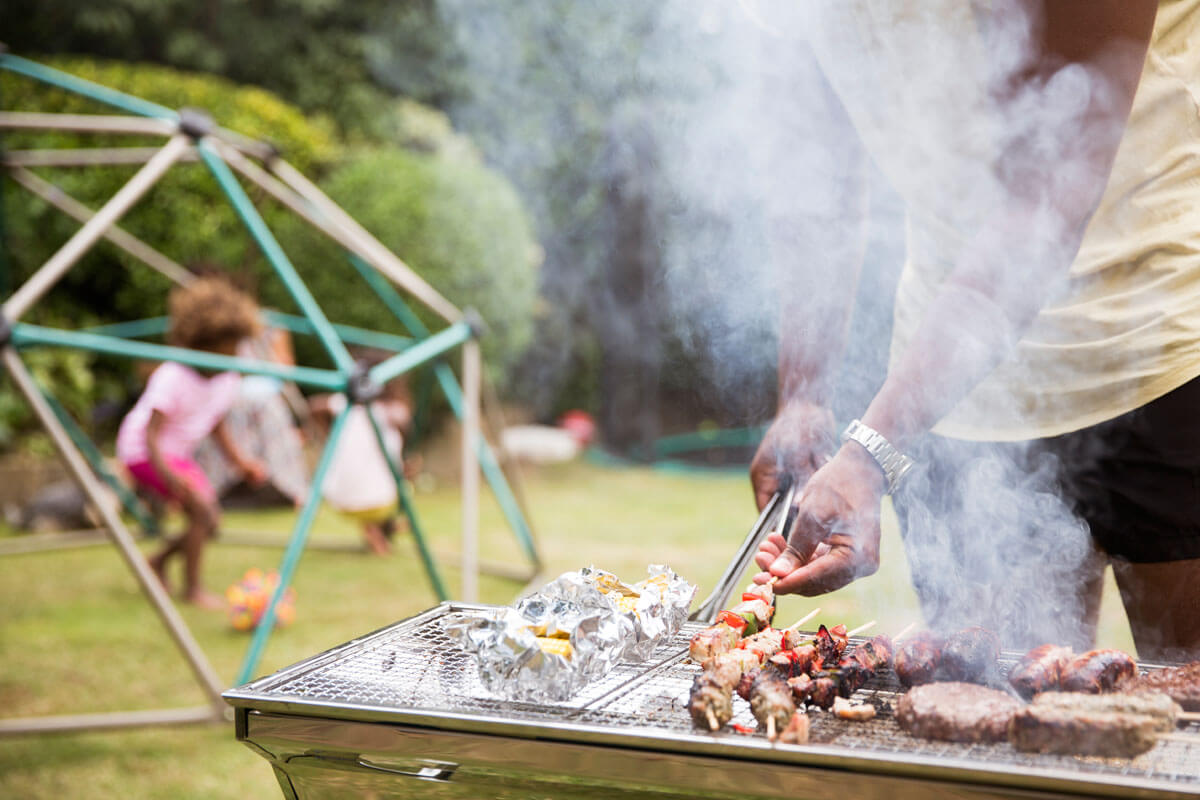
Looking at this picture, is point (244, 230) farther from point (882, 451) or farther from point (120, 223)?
point (882, 451)

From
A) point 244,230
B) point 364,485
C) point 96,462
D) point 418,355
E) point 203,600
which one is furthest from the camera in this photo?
point 244,230

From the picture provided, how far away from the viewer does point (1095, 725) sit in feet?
4.08

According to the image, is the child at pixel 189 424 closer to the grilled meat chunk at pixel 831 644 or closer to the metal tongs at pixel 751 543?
the metal tongs at pixel 751 543

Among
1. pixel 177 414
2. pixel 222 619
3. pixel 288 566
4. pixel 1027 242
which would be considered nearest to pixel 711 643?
pixel 1027 242

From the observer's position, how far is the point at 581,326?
475 inches

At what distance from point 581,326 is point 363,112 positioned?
376cm

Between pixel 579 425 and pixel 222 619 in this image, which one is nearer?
pixel 222 619

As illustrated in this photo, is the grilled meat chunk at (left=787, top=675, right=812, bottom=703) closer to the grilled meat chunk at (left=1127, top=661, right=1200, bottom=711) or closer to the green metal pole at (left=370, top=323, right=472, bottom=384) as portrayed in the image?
the grilled meat chunk at (left=1127, top=661, right=1200, bottom=711)

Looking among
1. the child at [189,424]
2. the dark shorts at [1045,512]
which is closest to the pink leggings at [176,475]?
the child at [189,424]

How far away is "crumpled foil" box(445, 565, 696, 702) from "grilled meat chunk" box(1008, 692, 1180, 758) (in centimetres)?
59

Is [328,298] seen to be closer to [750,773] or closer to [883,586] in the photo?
[883,586]

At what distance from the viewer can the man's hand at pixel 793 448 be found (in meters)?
1.96

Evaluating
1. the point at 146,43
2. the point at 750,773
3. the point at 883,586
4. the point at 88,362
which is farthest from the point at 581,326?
the point at 750,773

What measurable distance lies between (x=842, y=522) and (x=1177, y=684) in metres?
0.52
